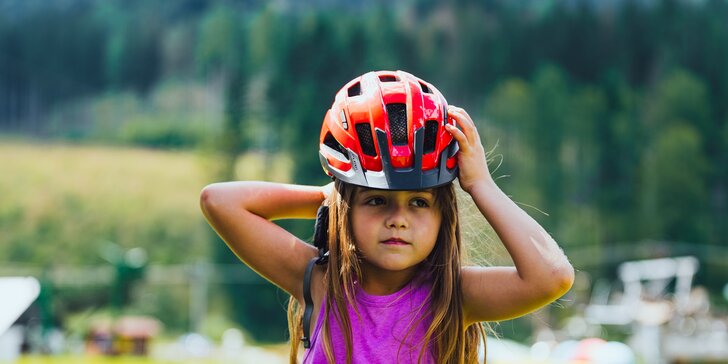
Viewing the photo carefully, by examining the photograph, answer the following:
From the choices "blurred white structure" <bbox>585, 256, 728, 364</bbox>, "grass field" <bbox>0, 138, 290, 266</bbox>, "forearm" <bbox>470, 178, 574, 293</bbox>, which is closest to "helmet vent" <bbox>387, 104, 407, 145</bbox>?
"forearm" <bbox>470, 178, 574, 293</bbox>

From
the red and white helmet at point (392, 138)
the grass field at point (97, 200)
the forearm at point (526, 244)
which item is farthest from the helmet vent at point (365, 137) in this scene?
the grass field at point (97, 200)

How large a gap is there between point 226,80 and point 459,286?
74.9 ft

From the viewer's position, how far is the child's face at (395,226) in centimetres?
233

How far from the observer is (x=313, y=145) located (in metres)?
23.2

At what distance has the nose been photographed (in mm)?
2318

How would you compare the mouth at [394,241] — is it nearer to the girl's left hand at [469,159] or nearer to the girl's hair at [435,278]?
the girl's hair at [435,278]

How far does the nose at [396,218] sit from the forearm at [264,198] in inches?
12.2

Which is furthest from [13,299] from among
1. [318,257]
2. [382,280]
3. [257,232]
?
[382,280]

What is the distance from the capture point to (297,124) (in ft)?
77.7

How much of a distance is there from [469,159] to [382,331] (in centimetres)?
43

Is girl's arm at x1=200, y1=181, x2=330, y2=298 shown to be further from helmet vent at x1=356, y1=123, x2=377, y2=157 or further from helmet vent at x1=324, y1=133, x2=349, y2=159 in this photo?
helmet vent at x1=356, y1=123, x2=377, y2=157

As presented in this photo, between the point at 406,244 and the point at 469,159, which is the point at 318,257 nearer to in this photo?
the point at 406,244

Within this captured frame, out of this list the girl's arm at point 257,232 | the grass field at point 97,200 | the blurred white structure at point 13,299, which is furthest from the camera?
the grass field at point 97,200

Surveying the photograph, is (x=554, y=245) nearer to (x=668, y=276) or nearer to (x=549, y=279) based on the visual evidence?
(x=549, y=279)
